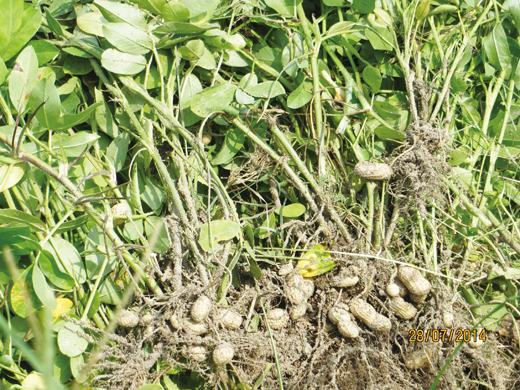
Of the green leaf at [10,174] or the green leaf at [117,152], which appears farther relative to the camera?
the green leaf at [117,152]

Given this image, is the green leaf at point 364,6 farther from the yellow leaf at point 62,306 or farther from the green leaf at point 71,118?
the yellow leaf at point 62,306

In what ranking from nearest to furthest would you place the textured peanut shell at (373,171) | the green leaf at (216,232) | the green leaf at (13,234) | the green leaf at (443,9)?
the green leaf at (13,234), the green leaf at (216,232), the textured peanut shell at (373,171), the green leaf at (443,9)

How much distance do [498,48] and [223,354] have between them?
116cm

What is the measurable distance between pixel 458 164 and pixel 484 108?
24 cm

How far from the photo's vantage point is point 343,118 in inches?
43.9

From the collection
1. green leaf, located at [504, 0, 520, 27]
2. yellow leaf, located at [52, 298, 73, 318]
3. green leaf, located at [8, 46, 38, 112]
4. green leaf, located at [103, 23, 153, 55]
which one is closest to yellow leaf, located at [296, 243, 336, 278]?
yellow leaf, located at [52, 298, 73, 318]

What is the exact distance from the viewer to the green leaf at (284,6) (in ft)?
3.53

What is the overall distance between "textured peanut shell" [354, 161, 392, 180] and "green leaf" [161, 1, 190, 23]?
0.60m

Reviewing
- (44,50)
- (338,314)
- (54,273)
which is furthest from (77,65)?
(338,314)

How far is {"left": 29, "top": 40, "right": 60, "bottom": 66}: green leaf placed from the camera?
38.9 inches

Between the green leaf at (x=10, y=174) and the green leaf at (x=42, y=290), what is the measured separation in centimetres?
20

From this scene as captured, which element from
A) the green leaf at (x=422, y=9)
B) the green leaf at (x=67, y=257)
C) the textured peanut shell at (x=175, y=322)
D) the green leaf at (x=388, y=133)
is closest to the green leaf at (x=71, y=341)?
the green leaf at (x=67, y=257)

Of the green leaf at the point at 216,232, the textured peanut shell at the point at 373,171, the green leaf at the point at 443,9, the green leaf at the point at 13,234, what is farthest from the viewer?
the green leaf at the point at 443,9

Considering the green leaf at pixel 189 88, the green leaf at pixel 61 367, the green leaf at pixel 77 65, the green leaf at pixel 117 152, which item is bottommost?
the green leaf at pixel 61 367
